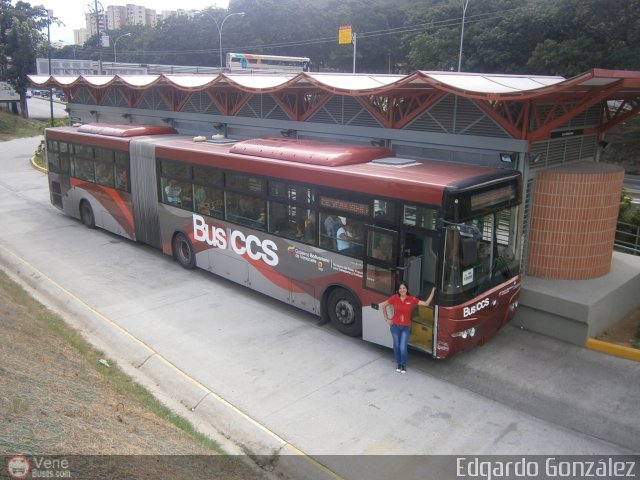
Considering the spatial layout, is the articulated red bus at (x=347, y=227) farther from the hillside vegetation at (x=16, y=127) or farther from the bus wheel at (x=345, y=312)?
the hillside vegetation at (x=16, y=127)

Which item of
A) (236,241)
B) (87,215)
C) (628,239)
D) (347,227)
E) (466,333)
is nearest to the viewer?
(466,333)

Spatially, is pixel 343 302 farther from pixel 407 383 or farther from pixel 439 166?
pixel 439 166

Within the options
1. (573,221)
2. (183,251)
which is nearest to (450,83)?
(573,221)

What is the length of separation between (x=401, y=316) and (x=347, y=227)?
1892 millimetres

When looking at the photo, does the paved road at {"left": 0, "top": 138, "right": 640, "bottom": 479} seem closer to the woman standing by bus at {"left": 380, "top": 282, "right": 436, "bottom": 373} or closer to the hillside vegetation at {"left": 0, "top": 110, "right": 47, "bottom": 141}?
the woman standing by bus at {"left": 380, "top": 282, "right": 436, "bottom": 373}

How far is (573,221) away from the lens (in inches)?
420

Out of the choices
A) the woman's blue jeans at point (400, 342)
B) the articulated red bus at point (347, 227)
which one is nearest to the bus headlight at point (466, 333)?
the articulated red bus at point (347, 227)

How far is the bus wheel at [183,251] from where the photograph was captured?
45.2 feet

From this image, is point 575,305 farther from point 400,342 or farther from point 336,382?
point 336,382

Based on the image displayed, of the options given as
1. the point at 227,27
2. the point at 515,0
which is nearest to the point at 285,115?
the point at 515,0

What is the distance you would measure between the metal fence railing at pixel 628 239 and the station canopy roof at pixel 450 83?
580cm

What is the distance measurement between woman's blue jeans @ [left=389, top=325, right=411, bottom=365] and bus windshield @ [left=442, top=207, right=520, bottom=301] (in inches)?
35.5

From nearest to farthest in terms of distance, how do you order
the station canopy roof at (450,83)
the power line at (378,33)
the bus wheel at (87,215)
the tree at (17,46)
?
the station canopy roof at (450,83) < the bus wheel at (87,215) < the tree at (17,46) < the power line at (378,33)

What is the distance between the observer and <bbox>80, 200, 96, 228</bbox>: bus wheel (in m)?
17.9
